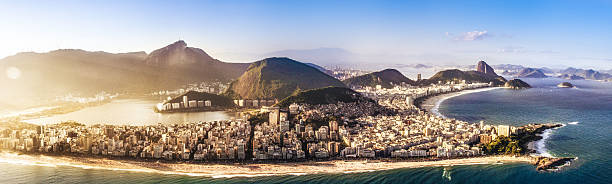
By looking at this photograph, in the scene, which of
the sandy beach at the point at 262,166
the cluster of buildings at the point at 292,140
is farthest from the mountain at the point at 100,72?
the cluster of buildings at the point at 292,140

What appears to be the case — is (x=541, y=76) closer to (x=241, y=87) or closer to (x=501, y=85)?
(x=501, y=85)

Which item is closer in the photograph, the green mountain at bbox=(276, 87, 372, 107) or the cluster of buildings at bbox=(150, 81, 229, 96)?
the green mountain at bbox=(276, 87, 372, 107)

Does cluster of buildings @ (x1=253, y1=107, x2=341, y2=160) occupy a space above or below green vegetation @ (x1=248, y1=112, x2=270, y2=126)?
below

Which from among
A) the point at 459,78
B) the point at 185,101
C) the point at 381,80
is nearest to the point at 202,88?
the point at 185,101

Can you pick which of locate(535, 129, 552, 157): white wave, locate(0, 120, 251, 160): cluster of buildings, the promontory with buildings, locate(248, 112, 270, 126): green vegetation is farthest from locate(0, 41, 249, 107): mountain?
locate(535, 129, 552, 157): white wave

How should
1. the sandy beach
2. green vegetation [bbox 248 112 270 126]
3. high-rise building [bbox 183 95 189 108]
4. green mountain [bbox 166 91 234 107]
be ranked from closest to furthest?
the sandy beach
green vegetation [bbox 248 112 270 126]
high-rise building [bbox 183 95 189 108]
green mountain [bbox 166 91 234 107]

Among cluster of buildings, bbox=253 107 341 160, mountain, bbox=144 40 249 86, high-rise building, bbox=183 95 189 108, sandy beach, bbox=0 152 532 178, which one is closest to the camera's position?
sandy beach, bbox=0 152 532 178

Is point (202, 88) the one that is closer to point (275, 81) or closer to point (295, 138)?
point (275, 81)

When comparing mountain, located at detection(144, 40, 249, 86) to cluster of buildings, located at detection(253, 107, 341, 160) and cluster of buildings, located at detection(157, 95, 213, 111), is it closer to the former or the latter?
cluster of buildings, located at detection(157, 95, 213, 111)

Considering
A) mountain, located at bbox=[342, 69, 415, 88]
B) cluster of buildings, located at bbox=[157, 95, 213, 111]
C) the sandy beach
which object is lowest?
the sandy beach
